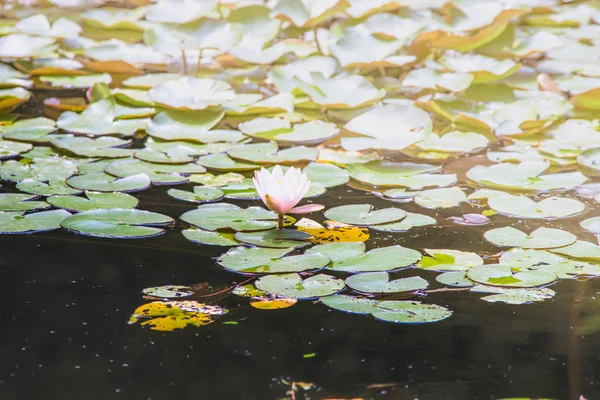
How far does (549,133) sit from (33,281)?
1722 mm

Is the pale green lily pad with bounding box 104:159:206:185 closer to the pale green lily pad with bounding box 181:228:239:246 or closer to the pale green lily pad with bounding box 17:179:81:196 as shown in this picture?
the pale green lily pad with bounding box 17:179:81:196

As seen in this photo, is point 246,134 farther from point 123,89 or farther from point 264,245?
point 264,245

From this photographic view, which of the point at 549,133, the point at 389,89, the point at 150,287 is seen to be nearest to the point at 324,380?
the point at 150,287

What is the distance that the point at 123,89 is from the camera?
2.85m

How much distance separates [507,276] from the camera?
155cm

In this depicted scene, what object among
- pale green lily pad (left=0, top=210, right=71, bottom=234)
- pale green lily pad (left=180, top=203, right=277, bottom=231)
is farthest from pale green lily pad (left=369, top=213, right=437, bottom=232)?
pale green lily pad (left=0, top=210, right=71, bottom=234)

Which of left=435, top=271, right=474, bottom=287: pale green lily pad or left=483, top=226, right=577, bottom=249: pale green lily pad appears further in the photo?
left=483, top=226, right=577, bottom=249: pale green lily pad

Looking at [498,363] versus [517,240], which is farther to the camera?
[517,240]

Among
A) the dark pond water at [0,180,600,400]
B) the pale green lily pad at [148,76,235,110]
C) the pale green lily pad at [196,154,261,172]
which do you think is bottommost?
the dark pond water at [0,180,600,400]

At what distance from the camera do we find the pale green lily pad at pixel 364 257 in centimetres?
158

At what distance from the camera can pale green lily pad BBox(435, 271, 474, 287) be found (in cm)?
153

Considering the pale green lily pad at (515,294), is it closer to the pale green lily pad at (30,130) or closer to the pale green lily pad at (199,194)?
the pale green lily pad at (199,194)

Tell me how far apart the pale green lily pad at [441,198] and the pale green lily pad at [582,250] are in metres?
0.34

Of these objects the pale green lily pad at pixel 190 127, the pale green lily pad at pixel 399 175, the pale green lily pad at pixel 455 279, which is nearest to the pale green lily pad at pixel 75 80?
the pale green lily pad at pixel 190 127
